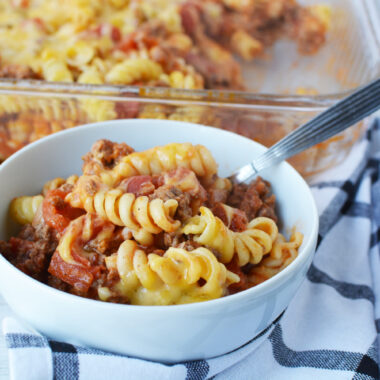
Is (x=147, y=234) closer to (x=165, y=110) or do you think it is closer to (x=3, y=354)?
(x=3, y=354)

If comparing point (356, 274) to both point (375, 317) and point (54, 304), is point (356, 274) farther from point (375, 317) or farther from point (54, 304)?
point (54, 304)

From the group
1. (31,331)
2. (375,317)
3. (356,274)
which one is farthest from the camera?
(356,274)

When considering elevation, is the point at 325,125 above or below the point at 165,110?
above

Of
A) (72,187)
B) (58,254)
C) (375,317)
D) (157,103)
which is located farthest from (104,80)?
(375,317)

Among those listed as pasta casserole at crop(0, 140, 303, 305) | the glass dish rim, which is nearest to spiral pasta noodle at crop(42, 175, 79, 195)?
pasta casserole at crop(0, 140, 303, 305)

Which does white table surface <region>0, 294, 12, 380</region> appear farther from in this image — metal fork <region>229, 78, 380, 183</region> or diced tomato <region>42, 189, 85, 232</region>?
metal fork <region>229, 78, 380, 183</region>

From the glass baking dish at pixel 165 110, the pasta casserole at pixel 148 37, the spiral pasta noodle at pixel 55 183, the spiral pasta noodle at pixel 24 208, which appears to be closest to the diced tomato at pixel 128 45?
the pasta casserole at pixel 148 37

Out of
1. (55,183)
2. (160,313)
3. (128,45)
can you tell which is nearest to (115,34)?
(128,45)
